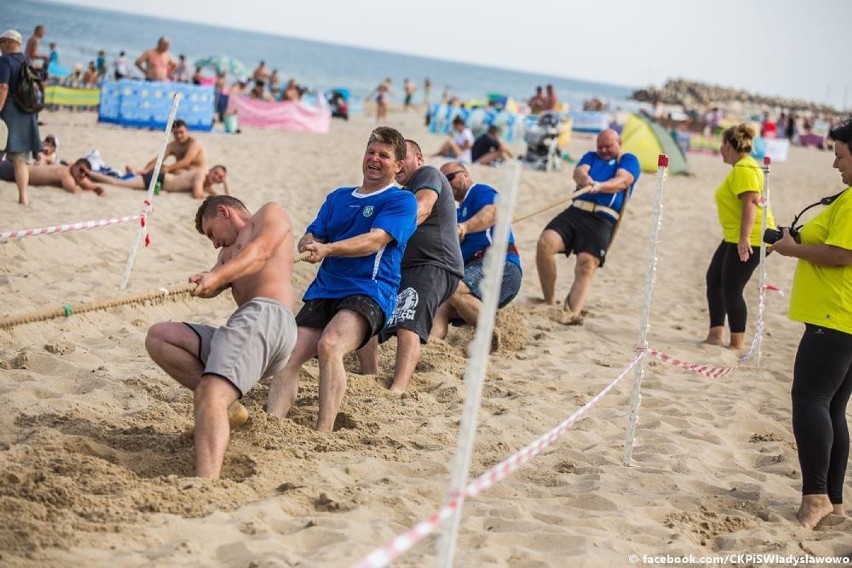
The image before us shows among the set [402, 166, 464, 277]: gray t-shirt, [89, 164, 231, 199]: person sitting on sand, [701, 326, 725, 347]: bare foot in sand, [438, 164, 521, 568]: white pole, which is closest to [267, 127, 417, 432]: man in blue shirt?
[402, 166, 464, 277]: gray t-shirt

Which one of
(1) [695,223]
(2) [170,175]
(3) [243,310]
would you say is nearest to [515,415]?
(3) [243,310]

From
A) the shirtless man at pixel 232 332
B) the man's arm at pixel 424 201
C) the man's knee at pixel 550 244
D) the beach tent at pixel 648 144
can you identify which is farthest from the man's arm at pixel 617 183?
the beach tent at pixel 648 144

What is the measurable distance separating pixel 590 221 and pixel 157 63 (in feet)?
40.4

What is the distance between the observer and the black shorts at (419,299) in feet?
18.5

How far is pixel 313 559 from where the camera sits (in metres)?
3.16

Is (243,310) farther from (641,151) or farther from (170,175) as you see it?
(641,151)

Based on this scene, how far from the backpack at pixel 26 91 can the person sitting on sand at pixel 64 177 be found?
1.21 metres

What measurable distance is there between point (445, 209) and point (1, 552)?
3.55 m

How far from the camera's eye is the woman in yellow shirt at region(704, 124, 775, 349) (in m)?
7.21

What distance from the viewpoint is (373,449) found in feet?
14.5

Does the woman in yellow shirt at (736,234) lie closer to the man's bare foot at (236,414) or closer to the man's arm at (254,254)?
the man's arm at (254,254)

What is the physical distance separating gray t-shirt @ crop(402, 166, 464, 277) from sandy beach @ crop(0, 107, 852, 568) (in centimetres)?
73

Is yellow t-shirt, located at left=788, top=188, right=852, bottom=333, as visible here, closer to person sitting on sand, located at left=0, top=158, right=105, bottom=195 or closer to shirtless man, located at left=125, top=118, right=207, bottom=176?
person sitting on sand, located at left=0, top=158, right=105, bottom=195

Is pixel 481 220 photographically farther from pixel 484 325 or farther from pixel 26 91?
pixel 26 91
